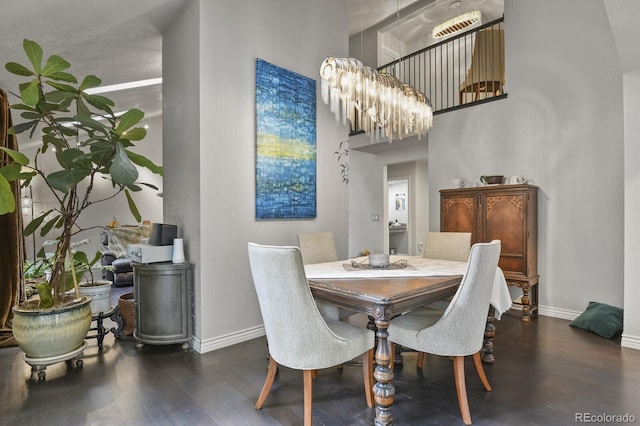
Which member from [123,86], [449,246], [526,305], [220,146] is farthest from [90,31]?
[526,305]

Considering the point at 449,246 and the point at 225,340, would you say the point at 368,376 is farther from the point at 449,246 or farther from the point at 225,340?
the point at 449,246

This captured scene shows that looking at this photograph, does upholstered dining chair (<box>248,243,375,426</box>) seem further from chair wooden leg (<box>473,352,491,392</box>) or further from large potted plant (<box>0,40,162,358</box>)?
large potted plant (<box>0,40,162,358</box>)

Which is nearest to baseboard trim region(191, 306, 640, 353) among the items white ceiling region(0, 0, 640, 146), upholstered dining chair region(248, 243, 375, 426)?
upholstered dining chair region(248, 243, 375, 426)

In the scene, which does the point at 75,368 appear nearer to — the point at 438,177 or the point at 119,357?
the point at 119,357

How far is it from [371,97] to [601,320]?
3.05 m

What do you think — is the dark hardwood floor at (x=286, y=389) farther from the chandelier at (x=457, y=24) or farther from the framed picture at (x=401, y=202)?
the framed picture at (x=401, y=202)

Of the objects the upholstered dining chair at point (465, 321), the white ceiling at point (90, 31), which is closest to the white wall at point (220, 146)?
the white ceiling at point (90, 31)

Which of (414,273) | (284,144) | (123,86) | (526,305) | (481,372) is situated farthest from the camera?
(123,86)

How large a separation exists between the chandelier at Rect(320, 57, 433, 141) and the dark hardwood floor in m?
1.99

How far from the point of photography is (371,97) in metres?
2.69

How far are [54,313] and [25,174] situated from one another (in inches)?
39.6

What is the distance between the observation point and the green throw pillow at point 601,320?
3.15 meters

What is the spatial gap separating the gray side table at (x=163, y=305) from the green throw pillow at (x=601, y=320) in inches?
148

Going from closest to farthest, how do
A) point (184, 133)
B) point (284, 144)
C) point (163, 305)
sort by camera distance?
point (163, 305)
point (184, 133)
point (284, 144)
